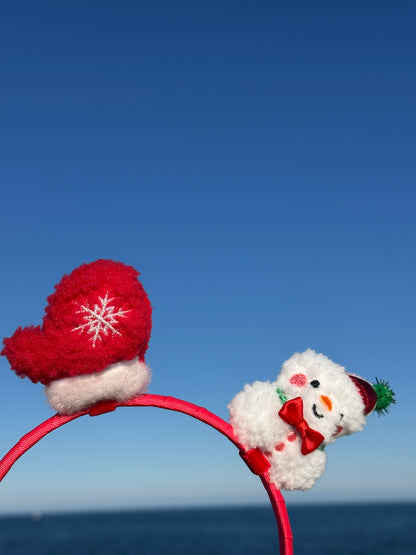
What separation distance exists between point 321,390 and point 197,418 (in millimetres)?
479

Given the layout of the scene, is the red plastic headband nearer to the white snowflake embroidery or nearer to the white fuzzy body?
the white fuzzy body

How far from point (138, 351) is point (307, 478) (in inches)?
31.3

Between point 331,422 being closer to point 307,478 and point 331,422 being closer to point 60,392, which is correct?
point 307,478

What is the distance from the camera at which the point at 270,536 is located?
206ft

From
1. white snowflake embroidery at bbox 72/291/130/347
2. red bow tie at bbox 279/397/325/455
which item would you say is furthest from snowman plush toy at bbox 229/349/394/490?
white snowflake embroidery at bbox 72/291/130/347

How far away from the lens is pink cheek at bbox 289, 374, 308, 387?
2.55 m

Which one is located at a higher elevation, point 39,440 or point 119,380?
point 119,380

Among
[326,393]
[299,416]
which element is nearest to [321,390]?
[326,393]

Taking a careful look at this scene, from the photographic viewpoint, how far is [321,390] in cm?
252

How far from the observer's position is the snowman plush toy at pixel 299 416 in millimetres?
2467

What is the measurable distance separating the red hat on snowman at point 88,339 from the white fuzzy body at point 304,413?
1.50 feet

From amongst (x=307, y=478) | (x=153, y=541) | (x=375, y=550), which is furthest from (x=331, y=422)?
(x=153, y=541)

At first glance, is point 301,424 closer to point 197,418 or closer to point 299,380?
point 299,380

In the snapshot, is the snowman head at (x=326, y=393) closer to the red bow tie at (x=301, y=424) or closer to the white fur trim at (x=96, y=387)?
the red bow tie at (x=301, y=424)
